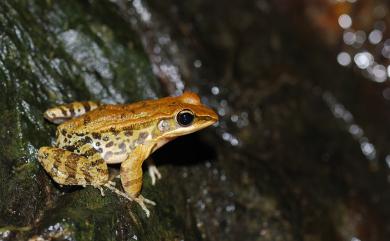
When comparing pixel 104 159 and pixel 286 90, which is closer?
pixel 104 159

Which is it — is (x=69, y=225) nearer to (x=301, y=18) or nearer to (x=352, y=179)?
(x=352, y=179)

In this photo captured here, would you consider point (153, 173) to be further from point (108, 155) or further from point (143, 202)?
point (108, 155)

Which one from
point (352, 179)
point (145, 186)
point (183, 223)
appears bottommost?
point (352, 179)

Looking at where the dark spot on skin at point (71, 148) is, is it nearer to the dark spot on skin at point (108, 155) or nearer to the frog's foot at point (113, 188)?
the dark spot on skin at point (108, 155)

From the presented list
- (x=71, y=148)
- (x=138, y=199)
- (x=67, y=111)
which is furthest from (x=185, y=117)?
(x=67, y=111)

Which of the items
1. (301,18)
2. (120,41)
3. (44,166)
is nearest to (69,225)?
(44,166)

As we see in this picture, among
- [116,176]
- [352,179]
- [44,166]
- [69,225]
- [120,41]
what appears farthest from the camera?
[352,179]

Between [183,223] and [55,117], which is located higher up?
[55,117]
